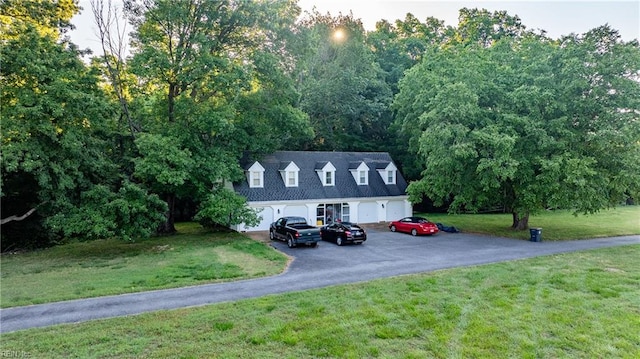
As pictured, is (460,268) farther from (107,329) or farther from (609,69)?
(609,69)

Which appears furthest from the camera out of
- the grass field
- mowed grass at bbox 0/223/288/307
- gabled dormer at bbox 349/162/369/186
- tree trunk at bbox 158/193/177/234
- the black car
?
gabled dormer at bbox 349/162/369/186

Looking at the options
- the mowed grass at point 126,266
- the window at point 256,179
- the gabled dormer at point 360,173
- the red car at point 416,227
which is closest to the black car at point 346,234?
the mowed grass at point 126,266

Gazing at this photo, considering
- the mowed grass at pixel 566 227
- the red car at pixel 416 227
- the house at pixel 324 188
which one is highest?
the house at pixel 324 188

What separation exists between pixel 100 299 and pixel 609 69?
2719 centimetres

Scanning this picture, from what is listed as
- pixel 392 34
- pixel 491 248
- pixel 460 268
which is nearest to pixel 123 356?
pixel 460 268

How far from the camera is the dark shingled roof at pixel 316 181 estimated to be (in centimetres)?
2734

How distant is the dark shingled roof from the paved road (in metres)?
5.20

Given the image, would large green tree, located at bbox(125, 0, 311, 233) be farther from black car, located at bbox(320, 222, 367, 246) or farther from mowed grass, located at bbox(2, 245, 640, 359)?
mowed grass, located at bbox(2, 245, 640, 359)

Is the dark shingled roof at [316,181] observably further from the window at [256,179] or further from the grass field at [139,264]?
the grass field at [139,264]

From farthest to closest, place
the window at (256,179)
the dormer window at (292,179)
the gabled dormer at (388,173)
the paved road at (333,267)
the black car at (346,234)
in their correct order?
the gabled dormer at (388,173)
the dormer window at (292,179)
the window at (256,179)
the black car at (346,234)
the paved road at (333,267)

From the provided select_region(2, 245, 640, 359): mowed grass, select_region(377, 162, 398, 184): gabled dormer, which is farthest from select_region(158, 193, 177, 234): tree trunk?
select_region(2, 245, 640, 359): mowed grass

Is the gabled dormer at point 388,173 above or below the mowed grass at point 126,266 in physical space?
above

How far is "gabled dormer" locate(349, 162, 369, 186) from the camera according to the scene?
31047 millimetres

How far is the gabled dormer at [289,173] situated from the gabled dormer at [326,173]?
2029mm
